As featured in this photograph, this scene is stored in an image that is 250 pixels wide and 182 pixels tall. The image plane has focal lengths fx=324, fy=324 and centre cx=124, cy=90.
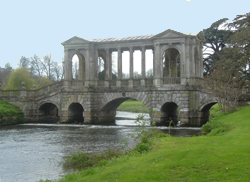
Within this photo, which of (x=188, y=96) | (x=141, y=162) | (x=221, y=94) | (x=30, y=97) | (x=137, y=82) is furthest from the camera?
(x=30, y=97)

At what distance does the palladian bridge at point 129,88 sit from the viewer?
112 feet

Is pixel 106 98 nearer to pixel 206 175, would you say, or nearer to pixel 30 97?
pixel 30 97

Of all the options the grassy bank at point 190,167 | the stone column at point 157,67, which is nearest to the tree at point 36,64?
the stone column at point 157,67

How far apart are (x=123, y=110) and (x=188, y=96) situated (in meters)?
30.0

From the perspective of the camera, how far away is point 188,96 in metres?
33.8

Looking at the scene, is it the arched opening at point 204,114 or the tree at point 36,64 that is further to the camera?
the tree at point 36,64

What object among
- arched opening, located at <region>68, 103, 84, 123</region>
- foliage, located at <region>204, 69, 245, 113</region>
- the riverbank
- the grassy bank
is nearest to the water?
the grassy bank

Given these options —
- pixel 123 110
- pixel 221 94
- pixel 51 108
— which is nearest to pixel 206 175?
pixel 221 94

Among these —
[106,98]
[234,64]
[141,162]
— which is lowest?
[141,162]

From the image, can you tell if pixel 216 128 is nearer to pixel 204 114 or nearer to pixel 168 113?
pixel 204 114

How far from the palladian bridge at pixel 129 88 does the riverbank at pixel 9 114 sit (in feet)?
3.49

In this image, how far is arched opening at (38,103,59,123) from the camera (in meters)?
42.8

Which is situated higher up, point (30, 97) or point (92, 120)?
point (30, 97)

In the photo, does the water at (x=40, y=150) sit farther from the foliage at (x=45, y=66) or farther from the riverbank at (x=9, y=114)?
the foliage at (x=45, y=66)
